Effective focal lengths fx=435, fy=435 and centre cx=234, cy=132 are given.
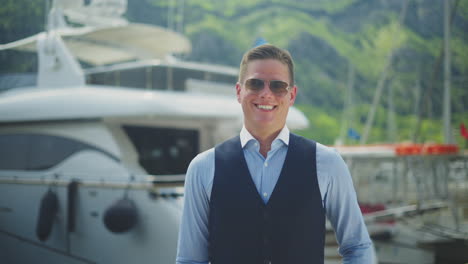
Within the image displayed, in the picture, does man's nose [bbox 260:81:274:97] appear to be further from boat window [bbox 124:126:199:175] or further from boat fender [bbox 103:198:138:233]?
boat window [bbox 124:126:199:175]

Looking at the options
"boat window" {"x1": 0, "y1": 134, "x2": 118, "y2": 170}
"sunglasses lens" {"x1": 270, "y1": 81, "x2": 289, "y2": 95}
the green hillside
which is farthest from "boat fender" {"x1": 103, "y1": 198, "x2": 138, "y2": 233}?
the green hillside

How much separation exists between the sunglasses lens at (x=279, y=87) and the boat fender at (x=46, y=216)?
4.64 m

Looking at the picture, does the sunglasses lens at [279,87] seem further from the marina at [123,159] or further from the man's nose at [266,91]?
the marina at [123,159]

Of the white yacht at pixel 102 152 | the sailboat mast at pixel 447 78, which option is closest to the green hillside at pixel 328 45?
the sailboat mast at pixel 447 78

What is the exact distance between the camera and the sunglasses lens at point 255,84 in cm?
139

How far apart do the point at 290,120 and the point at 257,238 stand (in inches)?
201

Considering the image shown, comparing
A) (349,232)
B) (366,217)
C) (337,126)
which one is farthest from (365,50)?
(349,232)

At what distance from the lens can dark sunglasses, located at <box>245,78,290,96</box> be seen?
1389mm

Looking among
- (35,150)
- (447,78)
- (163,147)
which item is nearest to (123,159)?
(163,147)

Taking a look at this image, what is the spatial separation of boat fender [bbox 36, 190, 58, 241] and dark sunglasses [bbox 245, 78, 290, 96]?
4.59 meters

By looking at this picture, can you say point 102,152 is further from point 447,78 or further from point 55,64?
point 447,78

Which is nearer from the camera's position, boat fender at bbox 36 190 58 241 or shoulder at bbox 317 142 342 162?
shoulder at bbox 317 142 342 162

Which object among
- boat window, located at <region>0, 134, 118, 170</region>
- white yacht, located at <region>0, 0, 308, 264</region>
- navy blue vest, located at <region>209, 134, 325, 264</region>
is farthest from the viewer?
boat window, located at <region>0, 134, 118, 170</region>

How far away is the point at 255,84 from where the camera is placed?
4.58ft
